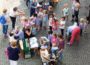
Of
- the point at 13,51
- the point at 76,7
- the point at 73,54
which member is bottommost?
the point at 73,54

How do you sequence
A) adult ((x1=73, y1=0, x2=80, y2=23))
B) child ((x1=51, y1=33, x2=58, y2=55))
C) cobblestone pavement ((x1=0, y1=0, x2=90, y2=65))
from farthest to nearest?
1. adult ((x1=73, y1=0, x2=80, y2=23))
2. cobblestone pavement ((x1=0, y1=0, x2=90, y2=65))
3. child ((x1=51, y1=33, x2=58, y2=55))

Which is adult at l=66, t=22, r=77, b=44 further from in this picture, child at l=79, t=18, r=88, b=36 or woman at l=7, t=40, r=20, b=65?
woman at l=7, t=40, r=20, b=65

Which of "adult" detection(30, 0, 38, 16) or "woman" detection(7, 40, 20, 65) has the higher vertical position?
"adult" detection(30, 0, 38, 16)

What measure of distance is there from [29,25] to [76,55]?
2.94 m

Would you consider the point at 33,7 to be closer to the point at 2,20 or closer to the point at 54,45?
the point at 2,20

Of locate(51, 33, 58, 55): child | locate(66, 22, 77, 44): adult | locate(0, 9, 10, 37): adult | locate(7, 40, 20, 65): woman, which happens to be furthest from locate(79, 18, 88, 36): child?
locate(7, 40, 20, 65): woman

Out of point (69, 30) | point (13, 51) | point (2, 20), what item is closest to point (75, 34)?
point (69, 30)

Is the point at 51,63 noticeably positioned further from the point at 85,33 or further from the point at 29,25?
the point at 85,33

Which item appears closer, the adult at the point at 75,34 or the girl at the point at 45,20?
the adult at the point at 75,34

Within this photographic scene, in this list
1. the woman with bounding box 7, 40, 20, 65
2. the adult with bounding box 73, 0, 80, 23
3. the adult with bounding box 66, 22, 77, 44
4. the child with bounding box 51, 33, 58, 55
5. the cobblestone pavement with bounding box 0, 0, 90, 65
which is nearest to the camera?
the woman with bounding box 7, 40, 20, 65

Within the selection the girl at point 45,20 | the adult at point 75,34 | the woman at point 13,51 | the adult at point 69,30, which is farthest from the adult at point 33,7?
the woman at point 13,51

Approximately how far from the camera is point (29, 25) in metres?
17.7

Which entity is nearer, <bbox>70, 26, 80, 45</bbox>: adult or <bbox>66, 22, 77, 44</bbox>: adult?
<bbox>70, 26, 80, 45</bbox>: adult

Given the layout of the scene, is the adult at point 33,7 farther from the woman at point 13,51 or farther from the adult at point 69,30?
the woman at point 13,51
